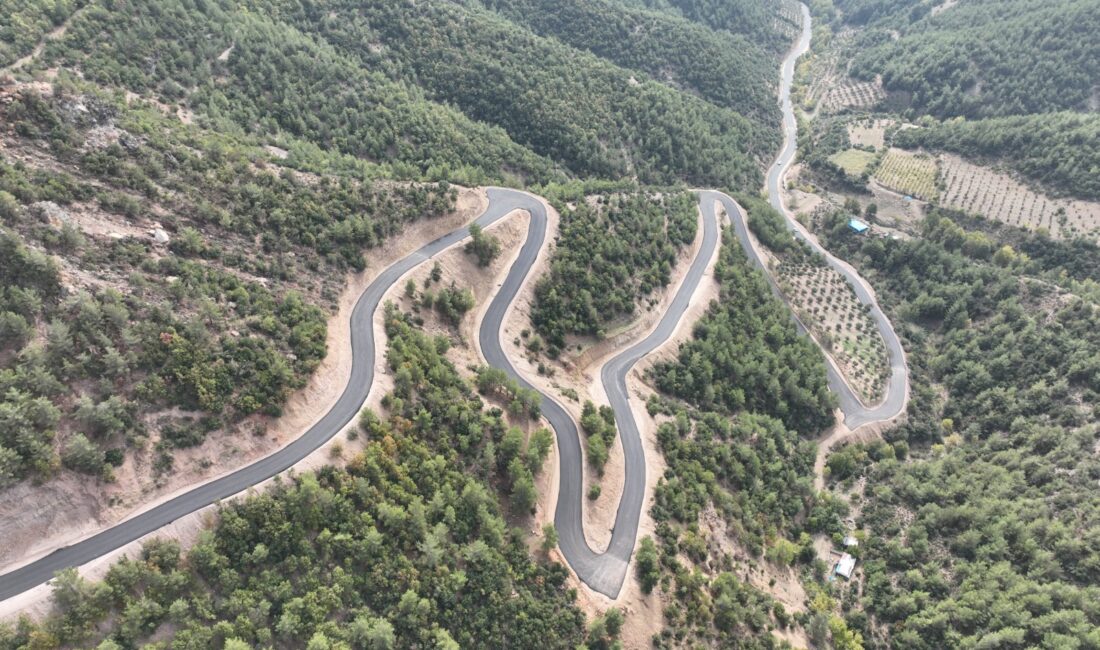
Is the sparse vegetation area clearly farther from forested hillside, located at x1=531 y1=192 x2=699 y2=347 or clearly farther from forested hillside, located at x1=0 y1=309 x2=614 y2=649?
forested hillside, located at x1=531 y1=192 x2=699 y2=347

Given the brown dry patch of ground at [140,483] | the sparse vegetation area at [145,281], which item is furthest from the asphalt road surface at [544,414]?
the sparse vegetation area at [145,281]

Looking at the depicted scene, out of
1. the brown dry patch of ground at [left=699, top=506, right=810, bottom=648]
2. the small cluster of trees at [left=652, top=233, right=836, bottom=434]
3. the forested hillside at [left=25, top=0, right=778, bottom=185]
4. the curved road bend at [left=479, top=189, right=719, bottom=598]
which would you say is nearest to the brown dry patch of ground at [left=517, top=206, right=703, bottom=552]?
the curved road bend at [left=479, top=189, right=719, bottom=598]

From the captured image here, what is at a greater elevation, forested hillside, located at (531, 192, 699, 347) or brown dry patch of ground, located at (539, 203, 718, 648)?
forested hillside, located at (531, 192, 699, 347)

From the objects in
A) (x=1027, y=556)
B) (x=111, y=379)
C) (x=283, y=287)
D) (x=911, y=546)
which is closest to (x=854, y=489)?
(x=911, y=546)

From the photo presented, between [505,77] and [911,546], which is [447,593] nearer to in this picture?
[911,546]

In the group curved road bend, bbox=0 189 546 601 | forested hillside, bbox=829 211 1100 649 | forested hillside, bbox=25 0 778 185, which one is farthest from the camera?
forested hillside, bbox=25 0 778 185

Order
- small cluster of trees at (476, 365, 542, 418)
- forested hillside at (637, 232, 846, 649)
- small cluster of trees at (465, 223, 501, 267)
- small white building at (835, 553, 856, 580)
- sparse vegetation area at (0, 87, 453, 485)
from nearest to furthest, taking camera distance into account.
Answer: sparse vegetation area at (0, 87, 453, 485) → forested hillside at (637, 232, 846, 649) → small cluster of trees at (476, 365, 542, 418) → small white building at (835, 553, 856, 580) → small cluster of trees at (465, 223, 501, 267)

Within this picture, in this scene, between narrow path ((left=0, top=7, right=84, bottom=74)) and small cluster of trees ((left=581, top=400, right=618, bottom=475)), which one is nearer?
small cluster of trees ((left=581, top=400, right=618, bottom=475))
